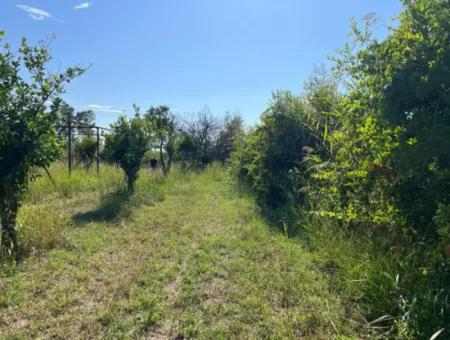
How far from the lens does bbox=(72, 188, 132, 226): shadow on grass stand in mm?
6017

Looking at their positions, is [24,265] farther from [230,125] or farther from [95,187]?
[230,125]

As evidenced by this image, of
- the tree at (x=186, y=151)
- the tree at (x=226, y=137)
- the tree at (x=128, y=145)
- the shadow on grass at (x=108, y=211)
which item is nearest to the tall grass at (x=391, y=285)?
the shadow on grass at (x=108, y=211)

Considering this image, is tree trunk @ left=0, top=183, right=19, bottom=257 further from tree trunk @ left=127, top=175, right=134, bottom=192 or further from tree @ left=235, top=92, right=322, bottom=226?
tree trunk @ left=127, top=175, right=134, bottom=192

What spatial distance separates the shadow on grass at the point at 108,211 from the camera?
19.7 feet

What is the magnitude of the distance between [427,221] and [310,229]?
2.08 metres

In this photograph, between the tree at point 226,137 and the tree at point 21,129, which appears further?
the tree at point 226,137

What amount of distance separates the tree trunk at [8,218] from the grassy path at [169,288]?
302 mm

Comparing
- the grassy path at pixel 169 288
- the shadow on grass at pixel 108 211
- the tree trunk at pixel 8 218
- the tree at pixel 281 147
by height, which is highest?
the tree at pixel 281 147

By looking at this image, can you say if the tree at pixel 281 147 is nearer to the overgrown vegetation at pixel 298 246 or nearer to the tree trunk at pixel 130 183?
the overgrown vegetation at pixel 298 246

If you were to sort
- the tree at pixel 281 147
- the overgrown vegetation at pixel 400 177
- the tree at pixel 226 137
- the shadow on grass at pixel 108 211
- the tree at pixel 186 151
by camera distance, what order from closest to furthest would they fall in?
the overgrown vegetation at pixel 400 177 → the shadow on grass at pixel 108 211 → the tree at pixel 281 147 → the tree at pixel 186 151 → the tree at pixel 226 137

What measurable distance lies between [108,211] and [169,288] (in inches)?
150

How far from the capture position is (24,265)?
11.9ft

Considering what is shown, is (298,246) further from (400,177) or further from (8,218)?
(8,218)

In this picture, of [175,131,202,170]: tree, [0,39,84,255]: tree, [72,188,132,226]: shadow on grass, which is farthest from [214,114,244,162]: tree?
[0,39,84,255]: tree
